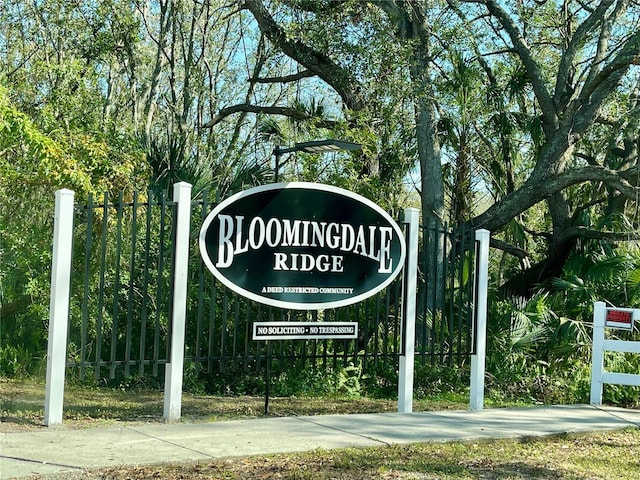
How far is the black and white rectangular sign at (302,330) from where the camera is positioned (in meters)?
9.23

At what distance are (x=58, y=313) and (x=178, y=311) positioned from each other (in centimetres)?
124

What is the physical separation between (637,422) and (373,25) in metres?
8.89

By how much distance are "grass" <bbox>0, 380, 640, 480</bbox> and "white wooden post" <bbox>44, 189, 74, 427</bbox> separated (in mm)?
314

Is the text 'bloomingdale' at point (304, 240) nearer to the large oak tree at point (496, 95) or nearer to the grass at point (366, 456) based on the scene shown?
the grass at point (366, 456)

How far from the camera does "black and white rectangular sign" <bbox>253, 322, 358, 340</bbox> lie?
9234 mm

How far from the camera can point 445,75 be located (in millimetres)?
16656

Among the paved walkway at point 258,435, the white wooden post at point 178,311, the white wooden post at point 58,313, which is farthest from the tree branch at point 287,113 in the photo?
the white wooden post at point 58,313

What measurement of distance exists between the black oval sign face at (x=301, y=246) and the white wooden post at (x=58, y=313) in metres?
1.41

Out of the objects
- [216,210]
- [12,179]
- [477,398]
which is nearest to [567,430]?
[477,398]

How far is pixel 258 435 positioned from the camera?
8180 millimetres

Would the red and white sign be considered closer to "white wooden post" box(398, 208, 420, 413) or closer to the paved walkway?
the paved walkway

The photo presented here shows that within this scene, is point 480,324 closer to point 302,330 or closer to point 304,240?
point 302,330

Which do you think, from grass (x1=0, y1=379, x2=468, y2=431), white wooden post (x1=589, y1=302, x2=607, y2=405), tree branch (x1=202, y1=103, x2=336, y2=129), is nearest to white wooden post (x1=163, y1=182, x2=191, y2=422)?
grass (x1=0, y1=379, x2=468, y2=431)

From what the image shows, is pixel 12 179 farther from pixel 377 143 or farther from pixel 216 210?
pixel 377 143
